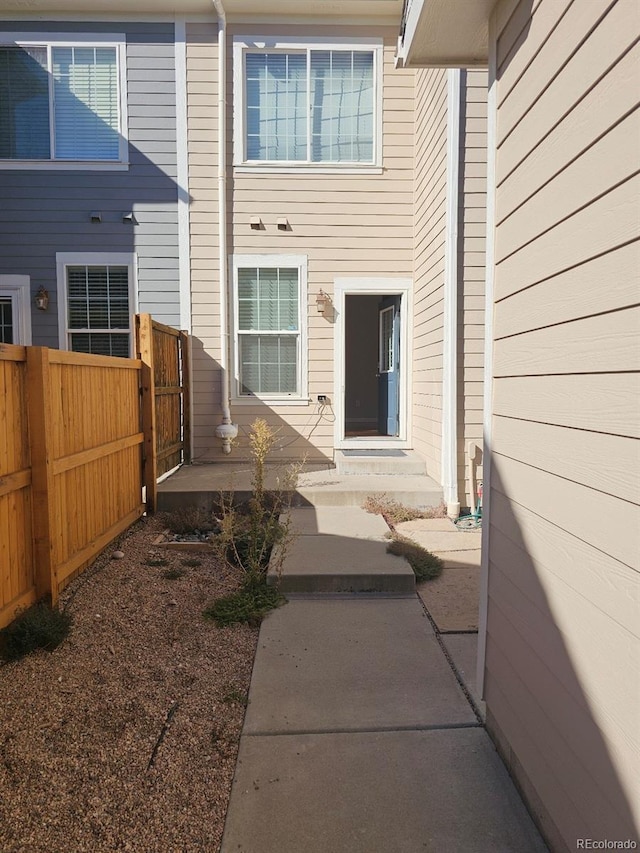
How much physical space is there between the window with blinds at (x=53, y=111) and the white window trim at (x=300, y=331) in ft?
6.37

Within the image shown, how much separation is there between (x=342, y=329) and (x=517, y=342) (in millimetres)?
5066

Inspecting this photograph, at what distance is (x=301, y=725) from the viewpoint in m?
2.26

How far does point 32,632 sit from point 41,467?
2.77 feet

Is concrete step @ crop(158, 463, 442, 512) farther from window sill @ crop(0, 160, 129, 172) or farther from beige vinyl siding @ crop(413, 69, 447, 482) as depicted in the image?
window sill @ crop(0, 160, 129, 172)

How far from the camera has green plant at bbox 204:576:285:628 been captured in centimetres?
323

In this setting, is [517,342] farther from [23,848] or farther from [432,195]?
[432,195]

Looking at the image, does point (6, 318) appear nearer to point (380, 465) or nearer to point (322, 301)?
point (322, 301)

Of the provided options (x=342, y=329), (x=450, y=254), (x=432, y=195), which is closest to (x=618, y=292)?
(x=450, y=254)

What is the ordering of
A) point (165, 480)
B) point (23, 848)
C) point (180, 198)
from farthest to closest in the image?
point (180, 198) → point (165, 480) → point (23, 848)

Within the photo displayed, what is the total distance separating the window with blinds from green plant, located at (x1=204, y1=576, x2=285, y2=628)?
5.60 meters

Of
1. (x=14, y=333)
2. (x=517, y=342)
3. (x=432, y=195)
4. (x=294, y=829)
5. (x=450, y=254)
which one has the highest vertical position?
(x=432, y=195)

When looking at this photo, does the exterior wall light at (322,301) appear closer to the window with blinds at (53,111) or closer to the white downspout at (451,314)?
the white downspout at (451,314)

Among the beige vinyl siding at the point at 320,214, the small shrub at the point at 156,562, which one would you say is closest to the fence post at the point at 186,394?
the beige vinyl siding at the point at 320,214

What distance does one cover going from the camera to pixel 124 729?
7.23 feet
